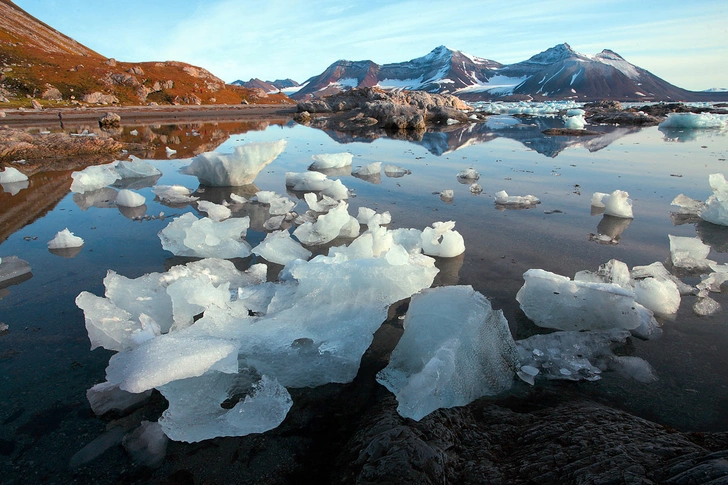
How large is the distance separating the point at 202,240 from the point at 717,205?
5.57 meters

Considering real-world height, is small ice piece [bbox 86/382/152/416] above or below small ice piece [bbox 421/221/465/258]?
below

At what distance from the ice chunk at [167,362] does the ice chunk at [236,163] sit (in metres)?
4.63

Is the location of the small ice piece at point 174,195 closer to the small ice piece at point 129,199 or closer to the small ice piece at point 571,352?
the small ice piece at point 129,199

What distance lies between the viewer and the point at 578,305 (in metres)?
2.41

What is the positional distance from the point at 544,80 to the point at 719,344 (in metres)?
160

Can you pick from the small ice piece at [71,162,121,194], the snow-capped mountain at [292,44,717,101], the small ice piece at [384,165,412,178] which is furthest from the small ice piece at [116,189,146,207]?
the snow-capped mountain at [292,44,717,101]

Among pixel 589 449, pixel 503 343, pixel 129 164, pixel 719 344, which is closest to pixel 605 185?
pixel 719 344

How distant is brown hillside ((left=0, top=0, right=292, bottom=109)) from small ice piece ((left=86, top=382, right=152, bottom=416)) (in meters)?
34.8

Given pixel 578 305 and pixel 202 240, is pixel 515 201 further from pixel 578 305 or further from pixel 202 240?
pixel 202 240

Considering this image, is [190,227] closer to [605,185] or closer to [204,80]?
[605,185]

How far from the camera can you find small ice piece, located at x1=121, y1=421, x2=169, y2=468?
150cm

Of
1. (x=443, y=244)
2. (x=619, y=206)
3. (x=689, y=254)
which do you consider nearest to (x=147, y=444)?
(x=443, y=244)

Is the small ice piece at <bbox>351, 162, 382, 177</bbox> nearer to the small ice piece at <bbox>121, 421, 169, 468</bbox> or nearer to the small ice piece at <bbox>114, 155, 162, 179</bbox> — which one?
the small ice piece at <bbox>114, 155, 162, 179</bbox>

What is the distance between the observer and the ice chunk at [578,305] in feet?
7.59
